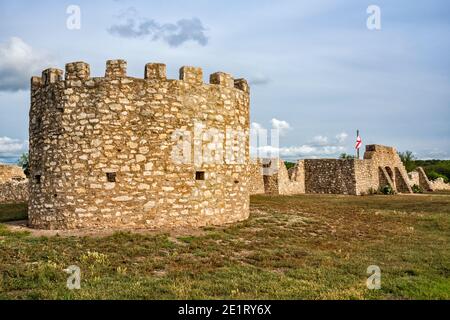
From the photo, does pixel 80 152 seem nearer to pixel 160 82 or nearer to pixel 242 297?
pixel 160 82

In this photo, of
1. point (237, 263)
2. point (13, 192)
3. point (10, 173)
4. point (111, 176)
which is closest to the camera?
point (237, 263)

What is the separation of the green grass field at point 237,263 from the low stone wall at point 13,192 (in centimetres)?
1259

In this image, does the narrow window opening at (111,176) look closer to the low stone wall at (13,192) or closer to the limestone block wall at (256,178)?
the low stone wall at (13,192)

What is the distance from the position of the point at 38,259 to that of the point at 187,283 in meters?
3.39

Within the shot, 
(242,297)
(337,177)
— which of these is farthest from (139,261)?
(337,177)

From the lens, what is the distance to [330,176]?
2895cm

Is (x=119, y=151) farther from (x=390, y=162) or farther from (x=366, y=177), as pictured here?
(x=390, y=162)

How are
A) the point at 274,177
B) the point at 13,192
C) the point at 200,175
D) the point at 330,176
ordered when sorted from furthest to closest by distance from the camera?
the point at 330,176 < the point at 274,177 < the point at 13,192 < the point at 200,175

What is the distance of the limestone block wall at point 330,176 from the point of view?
92.8 feet

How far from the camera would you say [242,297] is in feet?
17.9

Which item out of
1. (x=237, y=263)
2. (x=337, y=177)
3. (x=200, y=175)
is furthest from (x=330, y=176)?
(x=237, y=263)

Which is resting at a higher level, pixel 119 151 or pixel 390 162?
pixel 119 151

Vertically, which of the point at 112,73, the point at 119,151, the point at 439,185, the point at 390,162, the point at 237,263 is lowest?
the point at 439,185

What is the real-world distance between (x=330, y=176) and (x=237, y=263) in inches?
893
